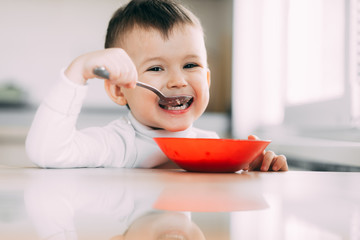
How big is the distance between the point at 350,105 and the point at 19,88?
2628mm

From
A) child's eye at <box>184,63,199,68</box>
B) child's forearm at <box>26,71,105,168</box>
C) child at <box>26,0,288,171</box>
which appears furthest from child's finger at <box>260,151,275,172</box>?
child's forearm at <box>26,71,105,168</box>

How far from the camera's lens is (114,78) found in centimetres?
82

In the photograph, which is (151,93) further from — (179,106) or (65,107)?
(65,107)

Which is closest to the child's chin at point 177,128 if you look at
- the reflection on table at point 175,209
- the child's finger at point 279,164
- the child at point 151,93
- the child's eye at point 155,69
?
the child at point 151,93

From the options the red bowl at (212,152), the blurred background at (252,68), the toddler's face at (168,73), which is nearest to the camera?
the red bowl at (212,152)

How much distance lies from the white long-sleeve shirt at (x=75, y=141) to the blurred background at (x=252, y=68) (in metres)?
0.62

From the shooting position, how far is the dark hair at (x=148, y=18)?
3.71ft

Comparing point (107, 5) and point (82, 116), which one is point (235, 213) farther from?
point (107, 5)

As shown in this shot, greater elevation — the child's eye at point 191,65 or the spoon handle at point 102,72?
the child's eye at point 191,65

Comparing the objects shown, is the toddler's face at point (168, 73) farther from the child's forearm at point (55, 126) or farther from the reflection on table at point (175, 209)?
the reflection on table at point (175, 209)

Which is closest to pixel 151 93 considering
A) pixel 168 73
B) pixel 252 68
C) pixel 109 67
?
pixel 168 73

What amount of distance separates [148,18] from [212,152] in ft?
1.69

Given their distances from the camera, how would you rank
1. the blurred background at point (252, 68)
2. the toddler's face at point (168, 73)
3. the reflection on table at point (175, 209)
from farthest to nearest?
the blurred background at point (252, 68) < the toddler's face at point (168, 73) < the reflection on table at point (175, 209)

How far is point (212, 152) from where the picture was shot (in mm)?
779
